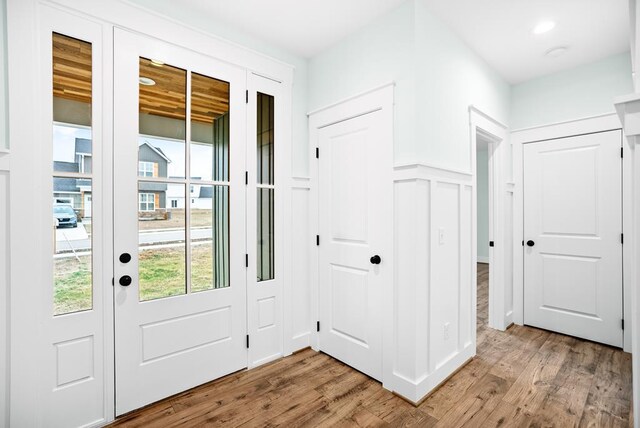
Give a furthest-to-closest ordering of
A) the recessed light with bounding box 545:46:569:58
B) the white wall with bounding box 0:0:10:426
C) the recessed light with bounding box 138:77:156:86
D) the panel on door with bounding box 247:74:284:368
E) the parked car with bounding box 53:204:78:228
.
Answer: the recessed light with bounding box 545:46:569:58, the panel on door with bounding box 247:74:284:368, the recessed light with bounding box 138:77:156:86, the parked car with bounding box 53:204:78:228, the white wall with bounding box 0:0:10:426

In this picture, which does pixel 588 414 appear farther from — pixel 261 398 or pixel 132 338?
pixel 132 338

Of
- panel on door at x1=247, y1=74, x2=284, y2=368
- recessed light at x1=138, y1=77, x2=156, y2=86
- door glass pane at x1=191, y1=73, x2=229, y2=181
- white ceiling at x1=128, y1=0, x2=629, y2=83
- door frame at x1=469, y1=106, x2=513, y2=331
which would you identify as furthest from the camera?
door frame at x1=469, y1=106, x2=513, y2=331

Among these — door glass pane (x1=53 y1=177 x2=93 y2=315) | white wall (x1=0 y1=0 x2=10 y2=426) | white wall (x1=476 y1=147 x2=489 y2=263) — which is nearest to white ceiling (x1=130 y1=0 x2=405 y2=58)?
white wall (x1=0 y1=0 x2=10 y2=426)

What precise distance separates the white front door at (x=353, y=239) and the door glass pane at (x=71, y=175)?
1.71 m

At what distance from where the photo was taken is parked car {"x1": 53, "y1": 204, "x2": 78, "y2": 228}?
1754mm

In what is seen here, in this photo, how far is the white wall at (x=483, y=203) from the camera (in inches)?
290

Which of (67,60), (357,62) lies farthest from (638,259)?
(67,60)

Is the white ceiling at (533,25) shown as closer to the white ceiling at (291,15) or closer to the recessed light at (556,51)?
the recessed light at (556,51)

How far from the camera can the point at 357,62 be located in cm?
248

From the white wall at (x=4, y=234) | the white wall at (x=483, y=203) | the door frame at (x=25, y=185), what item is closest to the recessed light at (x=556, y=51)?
the door frame at (x=25, y=185)

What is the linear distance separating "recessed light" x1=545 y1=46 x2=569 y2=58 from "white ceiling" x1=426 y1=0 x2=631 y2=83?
0.11 feet

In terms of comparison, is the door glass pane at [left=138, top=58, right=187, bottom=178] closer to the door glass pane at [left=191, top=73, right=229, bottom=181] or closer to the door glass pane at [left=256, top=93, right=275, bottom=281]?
the door glass pane at [left=191, top=73, right=229, bottom=181]

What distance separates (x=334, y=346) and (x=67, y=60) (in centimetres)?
276

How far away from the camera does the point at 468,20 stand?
2.32 meters
